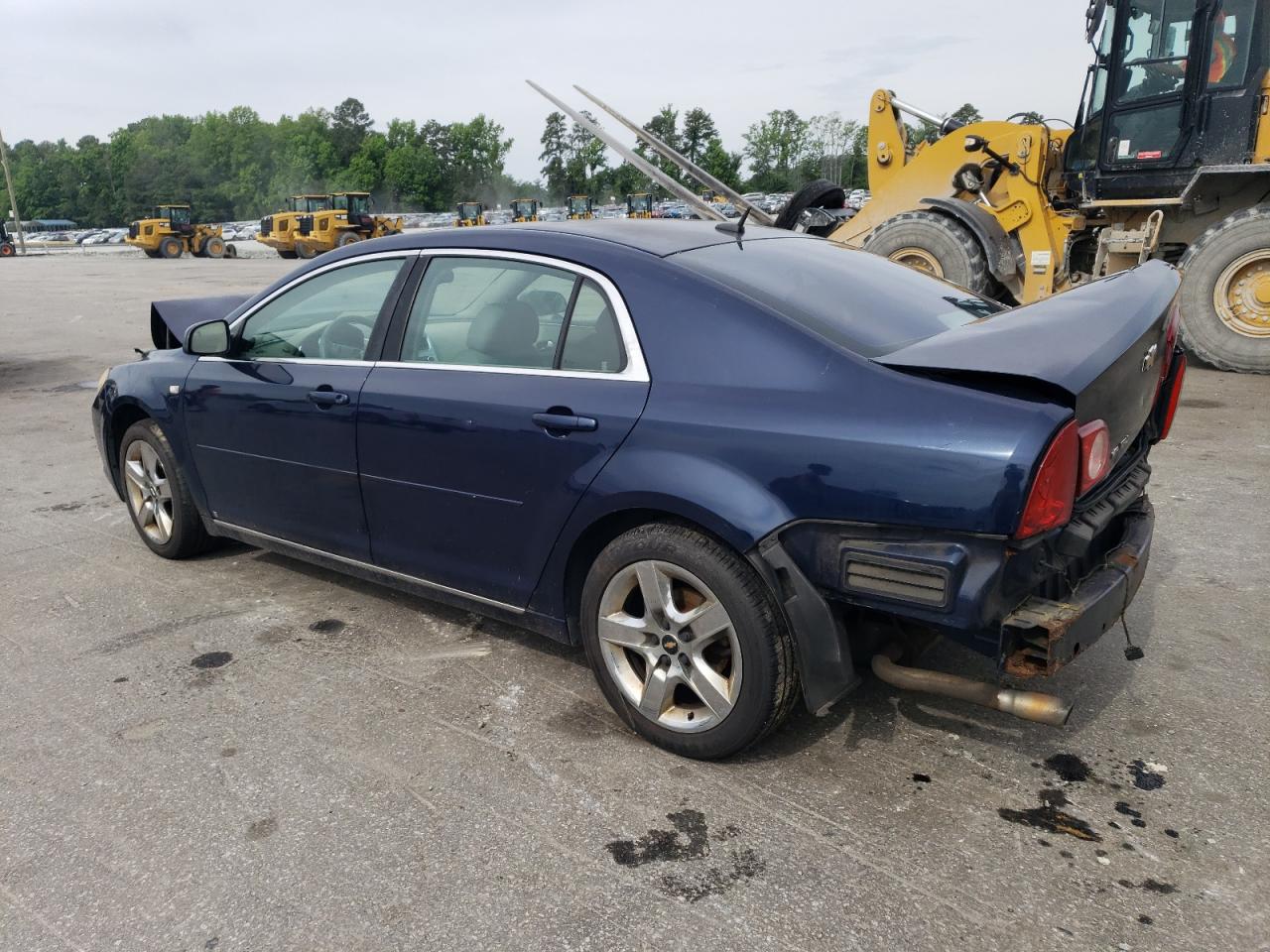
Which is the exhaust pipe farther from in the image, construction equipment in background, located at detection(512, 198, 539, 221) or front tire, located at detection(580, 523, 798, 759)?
construction equipment in background, located at detection(512, 198, 539, 221)

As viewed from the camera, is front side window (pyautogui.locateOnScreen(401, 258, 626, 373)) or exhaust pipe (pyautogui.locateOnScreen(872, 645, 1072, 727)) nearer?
exhaust pipe (pyautogui.locateOnScreen(872, 645, 1072, 727))

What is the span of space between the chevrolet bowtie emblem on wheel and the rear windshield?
0.60 metres

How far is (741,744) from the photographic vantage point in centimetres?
286

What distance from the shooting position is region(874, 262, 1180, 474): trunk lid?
2.46 meters

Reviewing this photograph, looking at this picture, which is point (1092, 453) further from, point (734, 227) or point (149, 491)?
point (149, 491)

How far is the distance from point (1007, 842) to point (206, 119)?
489ft

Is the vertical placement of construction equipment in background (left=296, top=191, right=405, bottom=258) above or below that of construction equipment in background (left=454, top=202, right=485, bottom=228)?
below

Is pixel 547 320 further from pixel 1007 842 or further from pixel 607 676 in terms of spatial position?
pixel 1007 842

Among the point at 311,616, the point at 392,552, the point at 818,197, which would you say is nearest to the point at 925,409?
the point at 392,552

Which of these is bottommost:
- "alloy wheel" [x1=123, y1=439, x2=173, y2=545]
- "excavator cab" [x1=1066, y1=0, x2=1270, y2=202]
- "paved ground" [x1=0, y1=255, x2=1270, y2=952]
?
"paved ground" [x1=0, y1=255, x2=1270, y2=952]

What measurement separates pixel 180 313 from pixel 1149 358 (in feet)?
17.3

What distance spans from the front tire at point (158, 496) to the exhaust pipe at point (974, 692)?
335cm

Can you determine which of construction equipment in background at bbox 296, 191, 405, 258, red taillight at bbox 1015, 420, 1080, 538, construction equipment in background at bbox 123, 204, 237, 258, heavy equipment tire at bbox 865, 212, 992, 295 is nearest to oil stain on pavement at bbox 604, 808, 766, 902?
red taillight at bbox 1015, 420, 1080, 538

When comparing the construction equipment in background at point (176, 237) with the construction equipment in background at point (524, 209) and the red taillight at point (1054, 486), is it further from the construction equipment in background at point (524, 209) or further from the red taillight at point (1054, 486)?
the red taillight at point (1054, 486)
